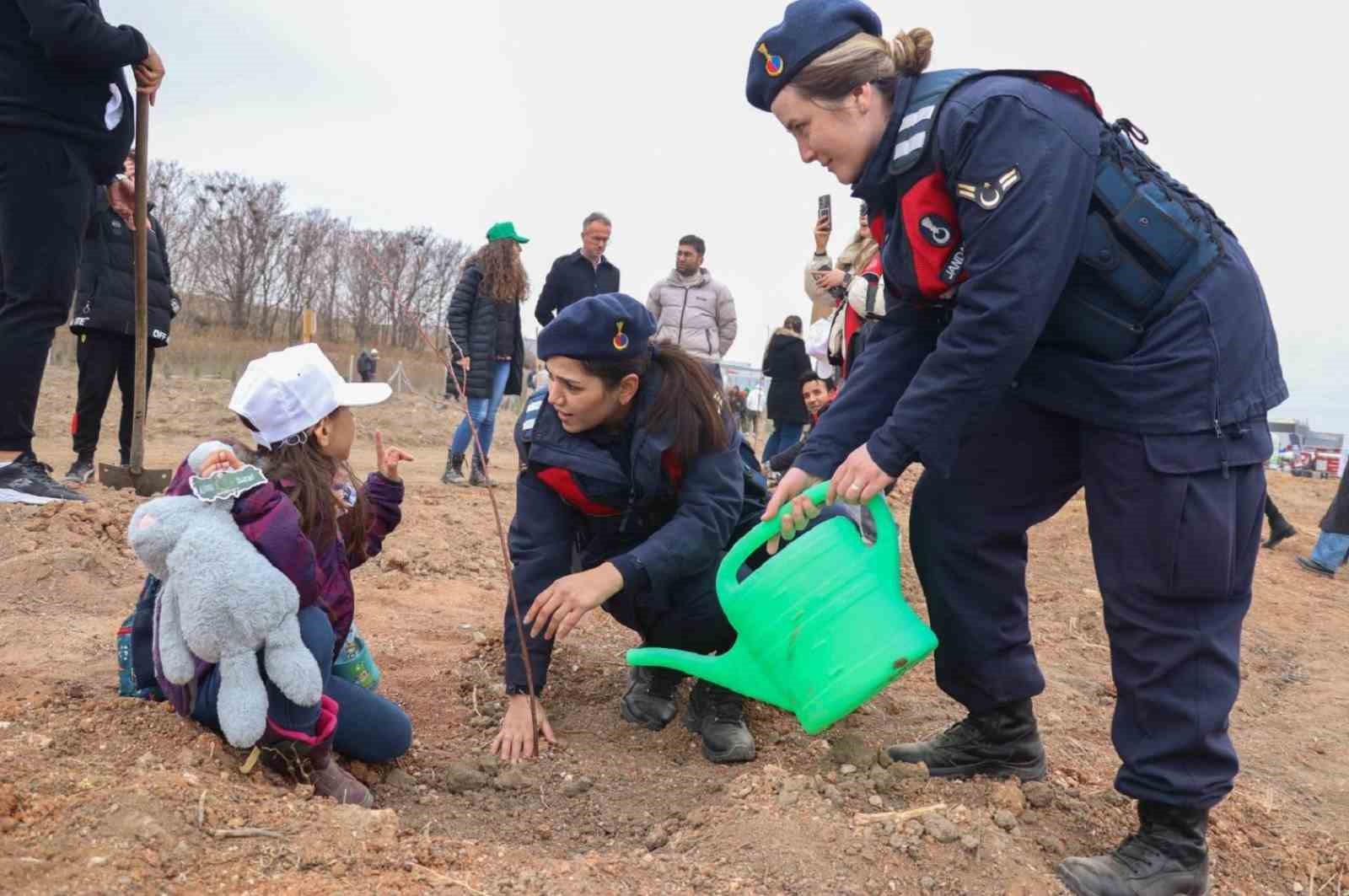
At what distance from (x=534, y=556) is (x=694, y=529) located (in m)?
0.44

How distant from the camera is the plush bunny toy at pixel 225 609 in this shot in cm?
201

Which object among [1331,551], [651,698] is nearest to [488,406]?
[651,698]

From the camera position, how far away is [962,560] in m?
2.37

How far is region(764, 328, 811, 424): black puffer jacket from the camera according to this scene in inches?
301

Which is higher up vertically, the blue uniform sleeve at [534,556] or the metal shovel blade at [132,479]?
the blue uniform sleeve at [534,556]

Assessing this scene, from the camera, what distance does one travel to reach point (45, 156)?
3656mm

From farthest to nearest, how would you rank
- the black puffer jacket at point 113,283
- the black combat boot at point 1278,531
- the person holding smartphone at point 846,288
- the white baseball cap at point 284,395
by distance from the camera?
the black combat boot at point 1278,531
the black puffer jacket at point 113,283
the person holding smartphone at point 846,288
the white baseball cap at point 284,395

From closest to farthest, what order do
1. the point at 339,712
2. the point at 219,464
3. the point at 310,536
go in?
the point at 219,464 → the point at 310,536 → the point at 339,712

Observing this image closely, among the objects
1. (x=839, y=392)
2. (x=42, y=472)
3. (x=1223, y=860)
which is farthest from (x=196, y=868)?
(x=42, y=472)

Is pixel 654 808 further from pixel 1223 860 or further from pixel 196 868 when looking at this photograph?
pixel 1223 860

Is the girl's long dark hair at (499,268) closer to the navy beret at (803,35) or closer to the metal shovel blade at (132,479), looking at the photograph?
the metal shovel blade at (132,479)

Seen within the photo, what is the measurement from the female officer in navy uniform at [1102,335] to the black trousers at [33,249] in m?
2.84

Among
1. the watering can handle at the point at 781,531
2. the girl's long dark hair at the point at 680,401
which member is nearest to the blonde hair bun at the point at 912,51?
the watering can handle at the point at 781,531

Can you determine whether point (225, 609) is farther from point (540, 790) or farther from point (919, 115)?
point (919, 115)
